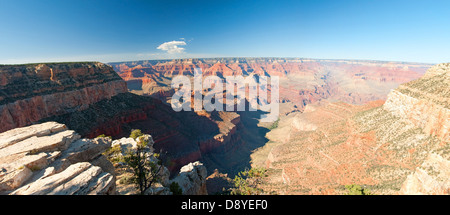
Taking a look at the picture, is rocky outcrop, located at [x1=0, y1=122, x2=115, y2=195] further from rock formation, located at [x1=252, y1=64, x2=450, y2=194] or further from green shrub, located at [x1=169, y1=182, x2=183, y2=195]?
rock formation, located at [x1=252, y1=64, x2=450, y2=194]

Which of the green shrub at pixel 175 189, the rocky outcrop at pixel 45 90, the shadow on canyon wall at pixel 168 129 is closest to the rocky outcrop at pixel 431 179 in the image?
the green shrub at pixel 175 189

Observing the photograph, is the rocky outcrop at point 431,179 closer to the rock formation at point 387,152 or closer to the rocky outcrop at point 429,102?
the rock formation at point 387,152

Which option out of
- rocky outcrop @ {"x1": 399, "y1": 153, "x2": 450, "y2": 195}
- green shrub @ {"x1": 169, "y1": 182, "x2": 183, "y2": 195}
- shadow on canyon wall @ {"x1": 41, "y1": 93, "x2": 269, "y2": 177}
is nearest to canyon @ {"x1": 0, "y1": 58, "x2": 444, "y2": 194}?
rocky outcrop @ {"x1": 399, "y1": 153, "x2": 450, "y2": 195}

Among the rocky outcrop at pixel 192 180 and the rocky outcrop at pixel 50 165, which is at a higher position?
the rocky outcrop at pixel 50 165

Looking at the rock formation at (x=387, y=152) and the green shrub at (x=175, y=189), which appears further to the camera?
the rock formation at (x=387, y=152)

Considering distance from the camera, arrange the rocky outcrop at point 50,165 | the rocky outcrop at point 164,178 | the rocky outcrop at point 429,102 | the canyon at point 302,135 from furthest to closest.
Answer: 1. the canyon at point 302,135
2. the rocky outcrop at point 429,102
3. the rocky outcrop at point 164,178
4. the rocky outcrop at point 50,165

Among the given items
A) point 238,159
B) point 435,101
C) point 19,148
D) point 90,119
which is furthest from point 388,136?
point 90,119

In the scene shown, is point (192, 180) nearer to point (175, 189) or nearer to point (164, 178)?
point (175, 189)
